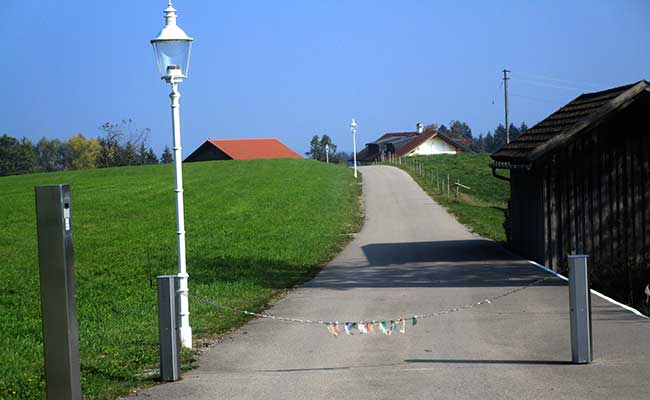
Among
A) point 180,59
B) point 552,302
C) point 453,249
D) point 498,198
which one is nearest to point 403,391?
point 180,59

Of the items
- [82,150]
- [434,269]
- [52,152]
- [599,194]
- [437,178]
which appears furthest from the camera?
[52,152]

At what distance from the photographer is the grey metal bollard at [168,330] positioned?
8805 mm

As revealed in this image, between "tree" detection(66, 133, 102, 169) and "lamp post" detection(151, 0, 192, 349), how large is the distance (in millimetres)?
124285

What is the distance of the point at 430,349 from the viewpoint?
10352 millimetres

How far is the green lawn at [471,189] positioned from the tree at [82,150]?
6284cm

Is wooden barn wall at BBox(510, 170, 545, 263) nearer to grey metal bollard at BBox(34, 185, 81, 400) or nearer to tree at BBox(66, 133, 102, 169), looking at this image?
grey metal bollard at BBox(34, 185, 81, 400)

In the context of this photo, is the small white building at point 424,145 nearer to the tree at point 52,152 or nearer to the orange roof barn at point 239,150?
the orange roof barn at point 239,150

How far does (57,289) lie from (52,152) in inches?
Answer: 5928

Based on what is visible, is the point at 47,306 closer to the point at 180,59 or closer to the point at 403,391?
the point at 403,391

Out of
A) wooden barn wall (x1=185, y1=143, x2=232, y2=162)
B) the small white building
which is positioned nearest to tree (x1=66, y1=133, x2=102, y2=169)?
wooden barn wall (x1=185, y1=143, x2=232, y2=162)

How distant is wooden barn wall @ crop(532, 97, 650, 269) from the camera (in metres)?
18.6

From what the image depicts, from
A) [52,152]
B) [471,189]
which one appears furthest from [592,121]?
[52,152]

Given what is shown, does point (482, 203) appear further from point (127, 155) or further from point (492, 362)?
point (127, 155)

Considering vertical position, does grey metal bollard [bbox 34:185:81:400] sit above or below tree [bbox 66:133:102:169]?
below
